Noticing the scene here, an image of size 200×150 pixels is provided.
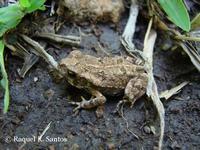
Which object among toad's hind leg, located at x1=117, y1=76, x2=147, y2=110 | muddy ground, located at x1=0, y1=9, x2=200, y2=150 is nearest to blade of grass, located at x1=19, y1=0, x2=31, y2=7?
muddy ground, located at x1=0, y1=9, x2=200, y2=150

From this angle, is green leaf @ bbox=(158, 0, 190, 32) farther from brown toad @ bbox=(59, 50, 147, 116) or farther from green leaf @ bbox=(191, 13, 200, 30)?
brown toad @ bbox=(59, 50, 147, 116)

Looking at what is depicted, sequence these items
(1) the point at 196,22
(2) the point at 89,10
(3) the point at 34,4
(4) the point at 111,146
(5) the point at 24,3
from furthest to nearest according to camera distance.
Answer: (2) the point at 89,10 < (1) the point at 196,22 < (3) the point at 34,4 < (5) the point at 24,3 < (4) the point at 111,146

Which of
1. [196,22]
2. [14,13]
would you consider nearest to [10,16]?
[14,13]

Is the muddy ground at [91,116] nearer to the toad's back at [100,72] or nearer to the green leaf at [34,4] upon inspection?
the toad's back at [100,72]

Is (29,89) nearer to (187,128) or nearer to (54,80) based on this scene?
(54,80)

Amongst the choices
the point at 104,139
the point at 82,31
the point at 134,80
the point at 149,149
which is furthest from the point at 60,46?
the point at 149,149

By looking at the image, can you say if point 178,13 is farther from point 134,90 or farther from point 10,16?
point 10,16

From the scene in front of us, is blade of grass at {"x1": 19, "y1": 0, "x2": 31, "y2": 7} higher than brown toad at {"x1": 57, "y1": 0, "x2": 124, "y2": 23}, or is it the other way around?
blade of grass at {"x1": 19, "y1": 0, "x2": 31, "y2": 7}
